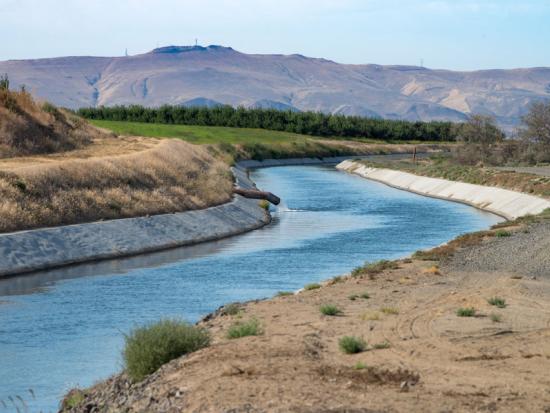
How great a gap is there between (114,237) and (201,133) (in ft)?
324

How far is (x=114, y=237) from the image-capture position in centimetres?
4756

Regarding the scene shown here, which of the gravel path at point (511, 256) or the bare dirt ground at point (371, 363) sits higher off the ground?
the bare dirt ground at point (371, 363)

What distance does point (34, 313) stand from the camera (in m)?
31.0

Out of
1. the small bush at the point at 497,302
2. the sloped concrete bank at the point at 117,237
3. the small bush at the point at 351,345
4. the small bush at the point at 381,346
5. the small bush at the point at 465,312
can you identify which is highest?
the small bush at the point at 351,345

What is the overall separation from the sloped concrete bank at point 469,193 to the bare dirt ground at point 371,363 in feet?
121

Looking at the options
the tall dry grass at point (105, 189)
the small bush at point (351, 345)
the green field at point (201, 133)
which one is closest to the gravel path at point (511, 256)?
the small bush at point (351, 345)

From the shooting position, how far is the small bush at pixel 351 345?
793 inches

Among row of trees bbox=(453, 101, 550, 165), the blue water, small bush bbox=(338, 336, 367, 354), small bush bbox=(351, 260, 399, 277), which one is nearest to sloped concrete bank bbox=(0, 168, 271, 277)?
the blue water

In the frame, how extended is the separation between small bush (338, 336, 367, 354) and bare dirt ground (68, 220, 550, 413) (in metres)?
0.22

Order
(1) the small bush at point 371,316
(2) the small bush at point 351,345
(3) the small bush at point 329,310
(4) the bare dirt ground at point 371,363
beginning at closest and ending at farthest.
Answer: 1. (4) the bare dirt ground at point 371,363
2. (2) the small bush at point 351,345
3. (1) the small bush at point 371,316
4. (3) the small bush at point 329,310

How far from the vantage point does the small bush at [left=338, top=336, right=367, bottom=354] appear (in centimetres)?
2014

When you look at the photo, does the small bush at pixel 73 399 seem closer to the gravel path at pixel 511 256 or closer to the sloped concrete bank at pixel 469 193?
the gravel path at pixel 511 256

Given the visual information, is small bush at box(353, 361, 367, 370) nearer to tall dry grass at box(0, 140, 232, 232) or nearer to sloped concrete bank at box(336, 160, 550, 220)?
tall dry grass at box(0, 140, 232, 232)

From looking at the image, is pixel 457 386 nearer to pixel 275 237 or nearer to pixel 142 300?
pixel 142 300
